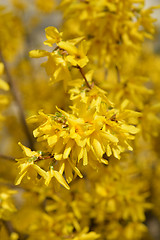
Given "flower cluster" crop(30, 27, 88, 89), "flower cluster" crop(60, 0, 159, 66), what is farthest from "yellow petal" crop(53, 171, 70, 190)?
"flower cluster" crop(60, 0, 159, 66)

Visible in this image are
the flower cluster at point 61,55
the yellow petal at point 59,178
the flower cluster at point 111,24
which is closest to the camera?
the yellow petal at point 59,178

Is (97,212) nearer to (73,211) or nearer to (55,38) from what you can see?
(73,211)

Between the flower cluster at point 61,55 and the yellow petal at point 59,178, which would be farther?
the flower cluster at point 61,55

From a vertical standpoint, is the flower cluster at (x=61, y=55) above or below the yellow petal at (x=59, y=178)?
above

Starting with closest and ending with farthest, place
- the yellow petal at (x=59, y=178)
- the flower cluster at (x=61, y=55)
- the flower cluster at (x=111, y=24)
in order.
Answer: the yellow petal at (x=59, y=178) → the flower cluster at (x=61, y=55) → the flower cluster at (x=111, y=24)

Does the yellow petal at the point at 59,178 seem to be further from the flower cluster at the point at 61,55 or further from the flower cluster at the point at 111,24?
the flower cluster at the point at 111,24

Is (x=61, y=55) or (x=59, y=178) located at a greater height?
(x=61, y=55)

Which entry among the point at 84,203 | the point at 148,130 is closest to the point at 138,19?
the point at 148,130

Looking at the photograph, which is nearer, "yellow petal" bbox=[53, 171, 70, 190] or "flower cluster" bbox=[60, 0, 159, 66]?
"yellow petal" bbox=[53, 171, 70, 190]

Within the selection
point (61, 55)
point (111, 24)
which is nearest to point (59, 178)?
point (61, 55)

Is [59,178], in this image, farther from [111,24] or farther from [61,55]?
[111,24]

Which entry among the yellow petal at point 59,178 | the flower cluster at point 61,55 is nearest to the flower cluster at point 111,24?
the flower cluster at point 61,55

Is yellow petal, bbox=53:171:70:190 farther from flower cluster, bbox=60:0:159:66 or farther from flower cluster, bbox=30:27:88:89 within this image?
flower cluster, bbox=60:0:159:66
